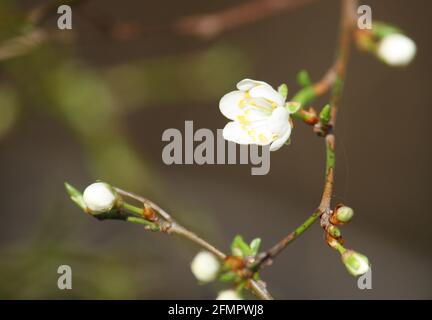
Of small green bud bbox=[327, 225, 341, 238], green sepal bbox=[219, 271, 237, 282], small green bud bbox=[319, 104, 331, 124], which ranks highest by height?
small green bud bbox=[319, 104, 331, 124]

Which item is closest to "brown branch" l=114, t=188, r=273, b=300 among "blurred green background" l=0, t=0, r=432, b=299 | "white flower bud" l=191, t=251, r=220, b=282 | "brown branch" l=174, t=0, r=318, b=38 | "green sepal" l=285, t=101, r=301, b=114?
"white flower bud" l=191, t=251, r=220, b=282

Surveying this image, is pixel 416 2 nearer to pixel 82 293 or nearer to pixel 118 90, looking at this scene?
pixel 118 90

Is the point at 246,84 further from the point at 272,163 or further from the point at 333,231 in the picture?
the point at 272,163

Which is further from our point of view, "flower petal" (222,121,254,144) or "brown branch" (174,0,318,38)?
"brown branch" (174,0,318,38)

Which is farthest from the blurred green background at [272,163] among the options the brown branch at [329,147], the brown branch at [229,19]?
the brown branch at [329,147]

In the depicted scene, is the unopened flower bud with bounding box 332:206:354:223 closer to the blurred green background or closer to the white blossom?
the white blossom

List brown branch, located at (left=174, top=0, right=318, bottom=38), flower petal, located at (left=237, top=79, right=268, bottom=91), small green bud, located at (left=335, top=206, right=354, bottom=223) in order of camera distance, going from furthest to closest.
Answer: brown branch, located at (left=174, top=0, right=318, bottom=38) → flower petal, located at (left=237, top=79, right=268, bottom=91) → small green bud, located at (left=335, top=206, right=354, bottom=223)

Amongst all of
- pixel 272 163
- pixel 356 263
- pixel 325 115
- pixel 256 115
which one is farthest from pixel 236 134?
pixel 272 163
